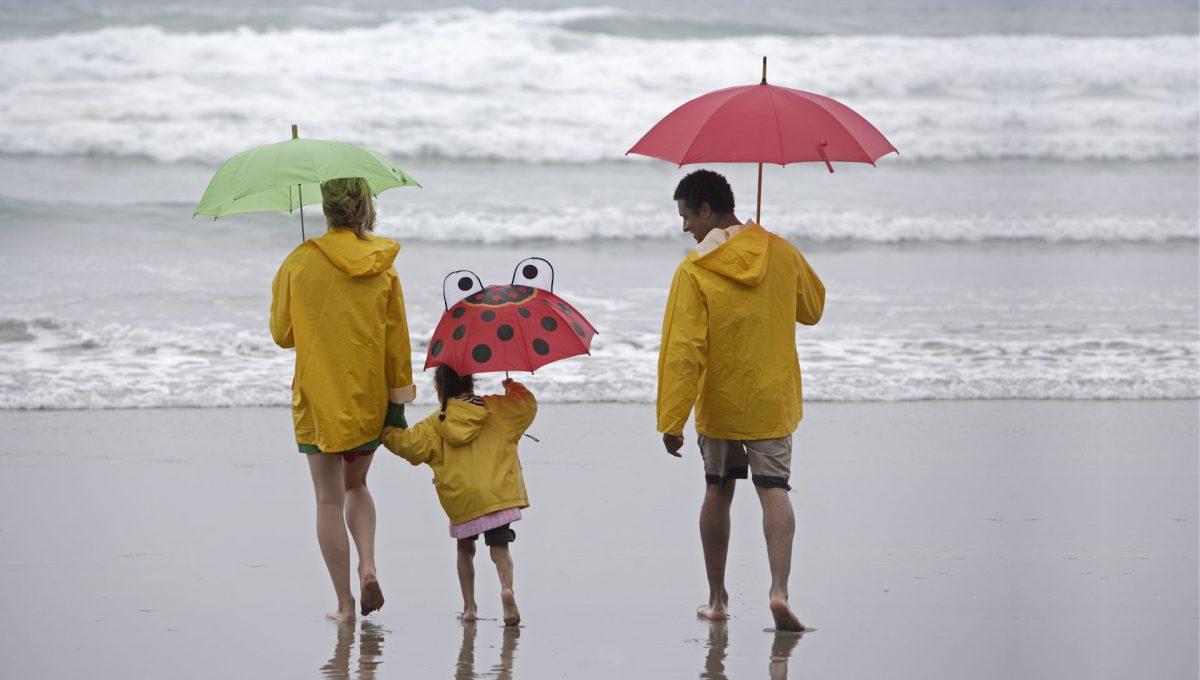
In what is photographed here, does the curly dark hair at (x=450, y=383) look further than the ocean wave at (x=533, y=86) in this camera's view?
No

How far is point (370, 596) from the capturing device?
14.1 feet

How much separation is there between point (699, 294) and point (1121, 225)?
12.2 meters

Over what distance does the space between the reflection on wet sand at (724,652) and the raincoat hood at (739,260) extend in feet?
3.68

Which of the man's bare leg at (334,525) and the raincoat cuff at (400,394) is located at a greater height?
the raincoat cuff at (400,394)

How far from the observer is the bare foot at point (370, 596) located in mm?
4289

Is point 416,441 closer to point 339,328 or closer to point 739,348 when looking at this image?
point 339,328

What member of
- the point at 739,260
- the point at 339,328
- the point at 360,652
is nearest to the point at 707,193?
the point at 739,260

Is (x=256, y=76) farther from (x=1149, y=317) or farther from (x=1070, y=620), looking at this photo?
(x=1070, y=620)

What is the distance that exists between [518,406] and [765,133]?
118cm

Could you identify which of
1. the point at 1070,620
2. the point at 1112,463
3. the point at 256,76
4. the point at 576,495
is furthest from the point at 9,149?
the point at 1070,620

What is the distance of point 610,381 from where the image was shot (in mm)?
8406

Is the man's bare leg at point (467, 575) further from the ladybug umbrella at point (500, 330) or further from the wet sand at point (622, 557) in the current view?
the ladybug umbrella at point (500, 330)

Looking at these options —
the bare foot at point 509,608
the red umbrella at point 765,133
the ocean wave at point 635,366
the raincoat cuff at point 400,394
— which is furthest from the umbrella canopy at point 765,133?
the ocean wave at point 635,366

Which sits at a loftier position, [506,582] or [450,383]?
[450,383]
